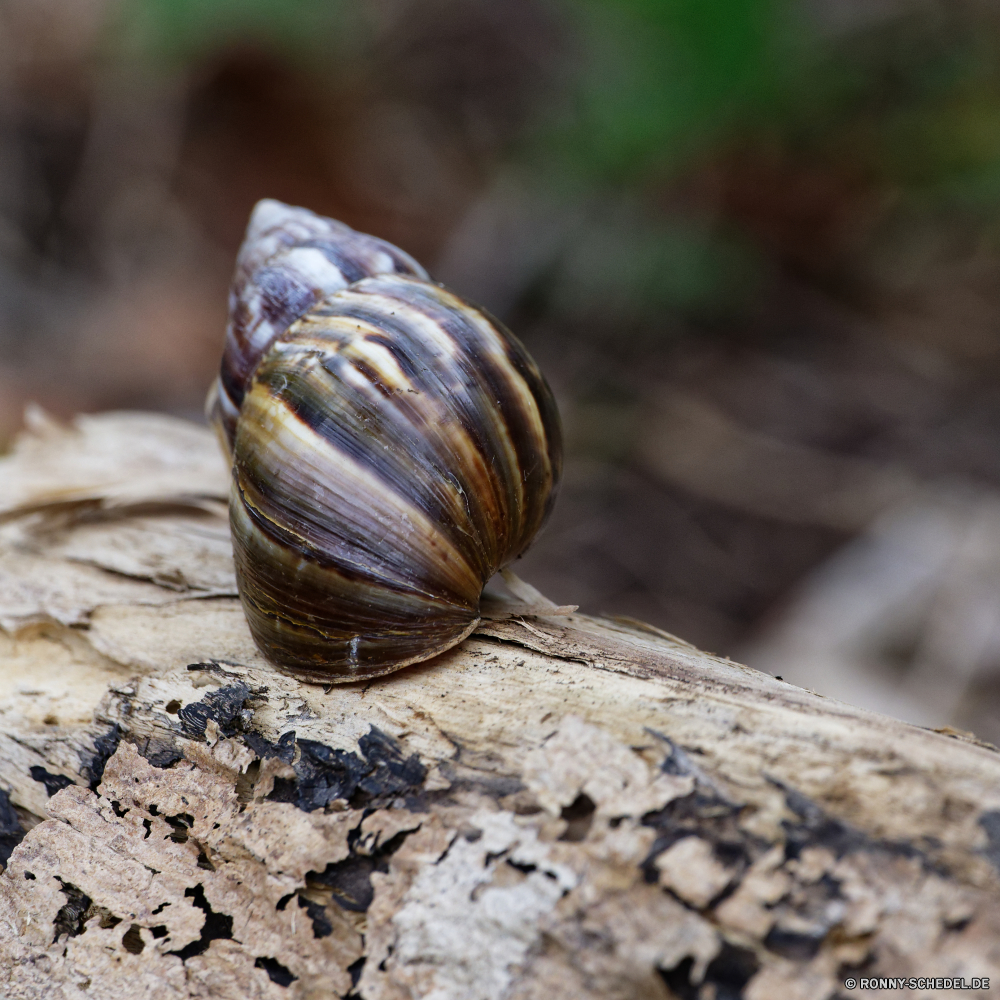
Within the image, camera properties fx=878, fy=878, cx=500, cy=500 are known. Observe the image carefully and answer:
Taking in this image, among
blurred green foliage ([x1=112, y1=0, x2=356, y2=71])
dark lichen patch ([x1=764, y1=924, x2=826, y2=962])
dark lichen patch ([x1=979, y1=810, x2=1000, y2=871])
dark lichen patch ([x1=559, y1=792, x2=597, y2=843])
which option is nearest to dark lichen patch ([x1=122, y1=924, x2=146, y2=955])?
dark lichen patch ([x1=559, y1=792, x2=597, y2=843])

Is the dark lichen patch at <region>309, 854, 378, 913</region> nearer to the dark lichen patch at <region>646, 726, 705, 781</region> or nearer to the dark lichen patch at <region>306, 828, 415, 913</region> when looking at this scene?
the dark lichen patch at <region>306, 828, 415, 913</region>

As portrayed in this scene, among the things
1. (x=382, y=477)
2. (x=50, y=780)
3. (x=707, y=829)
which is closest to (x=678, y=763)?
(x=707, y=829)

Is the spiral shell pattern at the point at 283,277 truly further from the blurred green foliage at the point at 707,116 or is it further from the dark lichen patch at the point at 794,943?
the blurred green foliage at the point at 707,116

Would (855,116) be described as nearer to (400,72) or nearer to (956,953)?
(400,72)

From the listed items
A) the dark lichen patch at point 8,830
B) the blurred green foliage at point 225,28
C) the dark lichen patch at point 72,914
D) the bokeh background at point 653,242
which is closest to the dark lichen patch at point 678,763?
the dark lichen patch at point 72,914

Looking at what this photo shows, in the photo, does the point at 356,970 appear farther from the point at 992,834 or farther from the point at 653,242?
the point at 653,242

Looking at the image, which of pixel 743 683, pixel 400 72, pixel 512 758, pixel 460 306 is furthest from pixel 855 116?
pixel 512 758
